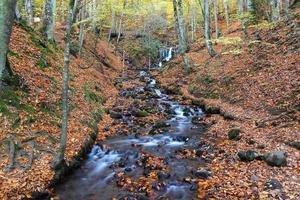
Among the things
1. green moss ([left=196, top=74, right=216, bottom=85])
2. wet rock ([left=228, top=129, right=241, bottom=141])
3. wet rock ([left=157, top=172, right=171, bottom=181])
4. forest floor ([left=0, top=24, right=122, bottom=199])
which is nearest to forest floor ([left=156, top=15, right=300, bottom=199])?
green moss ([left=196, top=74, right=216, bottom=85])

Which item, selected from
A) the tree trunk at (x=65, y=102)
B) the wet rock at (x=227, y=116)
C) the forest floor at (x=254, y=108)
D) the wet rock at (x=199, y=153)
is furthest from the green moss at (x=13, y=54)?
the wet rock at (x=227, y=116)

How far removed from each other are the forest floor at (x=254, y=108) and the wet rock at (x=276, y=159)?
0.43ft

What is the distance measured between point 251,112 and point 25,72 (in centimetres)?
1006

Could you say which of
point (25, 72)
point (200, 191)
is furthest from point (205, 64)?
point (200, 191)

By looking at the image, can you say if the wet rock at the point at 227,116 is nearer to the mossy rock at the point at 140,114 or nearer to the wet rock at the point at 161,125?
the wet rock at the point at 161,125

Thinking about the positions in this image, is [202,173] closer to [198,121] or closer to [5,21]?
[198,121]

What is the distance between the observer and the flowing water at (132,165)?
27.5 ft

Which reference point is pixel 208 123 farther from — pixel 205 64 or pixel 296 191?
pixel 205 64

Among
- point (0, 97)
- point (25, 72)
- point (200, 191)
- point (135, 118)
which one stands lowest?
point (200, 191)

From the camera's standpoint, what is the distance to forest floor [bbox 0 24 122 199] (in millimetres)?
8075

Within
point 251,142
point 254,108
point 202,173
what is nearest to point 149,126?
point 254,108

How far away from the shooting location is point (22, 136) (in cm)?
929

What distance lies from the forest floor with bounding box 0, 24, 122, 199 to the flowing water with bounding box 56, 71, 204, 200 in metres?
0.66

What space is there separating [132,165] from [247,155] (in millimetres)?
3807
